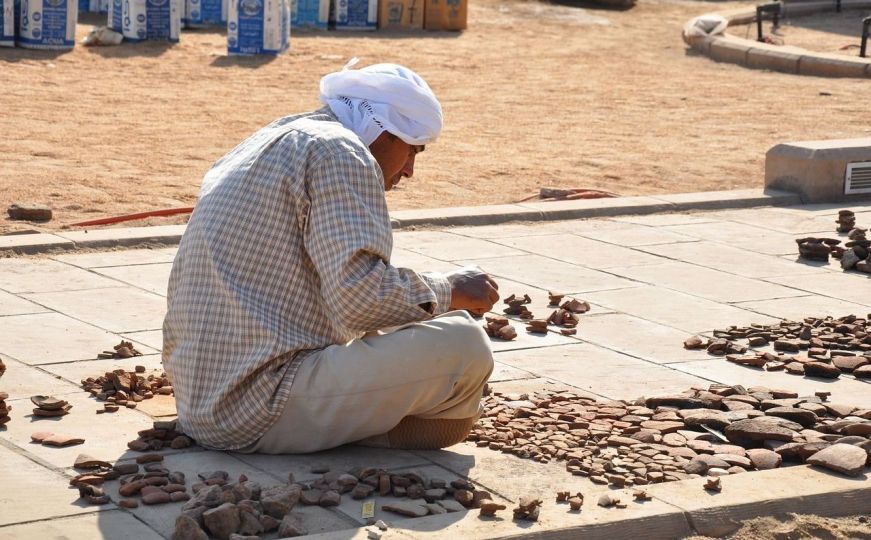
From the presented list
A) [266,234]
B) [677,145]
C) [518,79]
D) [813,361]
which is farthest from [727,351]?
[518,79]

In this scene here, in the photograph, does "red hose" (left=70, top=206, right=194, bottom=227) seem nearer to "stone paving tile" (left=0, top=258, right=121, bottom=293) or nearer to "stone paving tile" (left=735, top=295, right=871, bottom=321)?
"stone paving tile" (left=0, top=258, right=121, bottom=293)

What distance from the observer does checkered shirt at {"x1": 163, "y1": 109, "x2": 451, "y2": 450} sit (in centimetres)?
407

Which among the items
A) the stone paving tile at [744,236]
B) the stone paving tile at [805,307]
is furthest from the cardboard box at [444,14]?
the stone paving tile at [805,307]

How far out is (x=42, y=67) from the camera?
15234 millimetres

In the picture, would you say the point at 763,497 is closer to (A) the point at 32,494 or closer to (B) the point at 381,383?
(B) the point at 381,383

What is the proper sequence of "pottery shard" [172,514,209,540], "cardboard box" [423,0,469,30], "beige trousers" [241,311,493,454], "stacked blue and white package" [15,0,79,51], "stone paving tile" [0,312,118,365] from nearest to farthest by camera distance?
"pottery shard" [172,514,209,540] → "beige trousers" [241,311,493,454] → "stone paving tile" [0,312,118,365] → "stacked blue and white package" [15,0,79,51] → "cardboard box" [423,0,469,30]

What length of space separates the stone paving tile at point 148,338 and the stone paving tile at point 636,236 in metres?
A: 3.20

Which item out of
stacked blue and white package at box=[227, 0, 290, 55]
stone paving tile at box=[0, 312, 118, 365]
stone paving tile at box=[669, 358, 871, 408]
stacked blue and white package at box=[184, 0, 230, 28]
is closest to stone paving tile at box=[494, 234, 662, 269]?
stone paving tile at box=[669, 358, 871, 408]

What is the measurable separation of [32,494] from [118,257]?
3.51 metres

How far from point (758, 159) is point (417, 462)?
8.07 metres

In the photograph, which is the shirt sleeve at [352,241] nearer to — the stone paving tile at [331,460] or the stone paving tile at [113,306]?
the stone paving tile at [331,460]

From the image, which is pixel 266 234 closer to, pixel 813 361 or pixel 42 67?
pixel 813 361

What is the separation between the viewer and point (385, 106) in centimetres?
432

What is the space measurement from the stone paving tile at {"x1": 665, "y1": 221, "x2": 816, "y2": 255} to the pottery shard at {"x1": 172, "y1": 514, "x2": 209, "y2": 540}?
5.20 m
